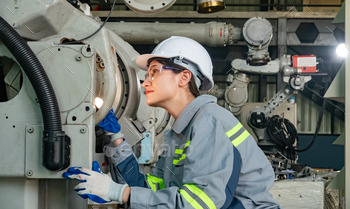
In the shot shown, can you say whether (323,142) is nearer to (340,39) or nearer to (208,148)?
(340,39)

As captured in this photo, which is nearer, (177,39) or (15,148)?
(15,148)

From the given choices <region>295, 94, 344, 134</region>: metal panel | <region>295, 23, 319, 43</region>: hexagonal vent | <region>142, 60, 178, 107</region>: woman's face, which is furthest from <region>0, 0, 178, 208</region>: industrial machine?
<region>295, 94, 344, 134</region>: metal panel

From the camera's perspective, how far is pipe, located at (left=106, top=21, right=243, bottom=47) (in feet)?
20.0

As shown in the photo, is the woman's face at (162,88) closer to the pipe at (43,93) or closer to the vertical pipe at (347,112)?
the pipe at (43,93)

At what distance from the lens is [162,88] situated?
1.91 meters

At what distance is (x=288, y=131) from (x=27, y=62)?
5.66 meters

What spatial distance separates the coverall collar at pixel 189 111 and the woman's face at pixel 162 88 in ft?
0.47

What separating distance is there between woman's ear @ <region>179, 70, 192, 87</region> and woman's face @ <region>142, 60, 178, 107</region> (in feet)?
0.10

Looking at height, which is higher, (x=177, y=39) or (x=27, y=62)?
(x=177, y=39)

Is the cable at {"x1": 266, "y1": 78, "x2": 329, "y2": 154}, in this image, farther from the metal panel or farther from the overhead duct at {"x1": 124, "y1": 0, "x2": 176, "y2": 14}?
the overhead duct at {"x1": 124, "y1": 0, "x2": 176, "y2": 14}

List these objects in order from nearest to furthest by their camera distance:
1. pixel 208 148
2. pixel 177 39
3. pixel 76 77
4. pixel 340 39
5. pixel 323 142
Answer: pixel 208 148 → pixel 76 77 → pixel 177 39 → pixel 340 39 → pixel 323 142

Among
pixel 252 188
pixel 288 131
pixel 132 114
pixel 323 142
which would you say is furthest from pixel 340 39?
pixel 252 188

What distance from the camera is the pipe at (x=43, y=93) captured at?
1.69 m

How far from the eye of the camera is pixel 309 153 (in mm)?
8844
